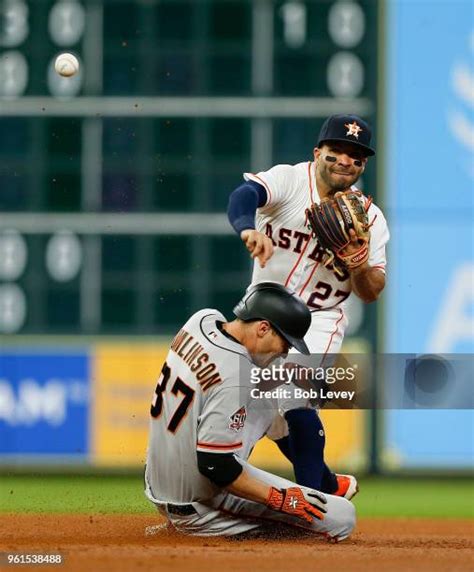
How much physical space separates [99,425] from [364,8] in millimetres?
3289

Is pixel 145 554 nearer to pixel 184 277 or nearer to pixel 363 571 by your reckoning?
pixel 363 571

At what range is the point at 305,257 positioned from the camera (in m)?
5.68

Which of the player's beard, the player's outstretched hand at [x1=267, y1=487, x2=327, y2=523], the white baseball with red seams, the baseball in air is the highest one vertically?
the baseball in air

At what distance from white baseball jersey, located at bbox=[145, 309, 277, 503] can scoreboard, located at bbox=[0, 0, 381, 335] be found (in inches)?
170

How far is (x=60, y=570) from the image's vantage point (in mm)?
4199

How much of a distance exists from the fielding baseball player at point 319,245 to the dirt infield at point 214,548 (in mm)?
394

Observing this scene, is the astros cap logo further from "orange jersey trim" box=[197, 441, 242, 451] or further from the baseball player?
"orange jersey trim" box=[197, 441, 242, 451]

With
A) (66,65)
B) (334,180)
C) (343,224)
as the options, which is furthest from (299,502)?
(66,65)

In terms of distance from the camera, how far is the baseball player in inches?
193

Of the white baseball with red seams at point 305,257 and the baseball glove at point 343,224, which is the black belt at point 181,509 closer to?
the white baseball with red seams at point 305,257

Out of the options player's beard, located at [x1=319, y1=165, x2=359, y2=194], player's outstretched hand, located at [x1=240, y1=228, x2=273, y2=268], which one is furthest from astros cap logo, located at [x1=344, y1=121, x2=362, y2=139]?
player's outstretched hand, located at [x1=240, y1=228, x2=273, y2=268]

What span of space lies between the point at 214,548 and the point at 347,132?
1.65 meters

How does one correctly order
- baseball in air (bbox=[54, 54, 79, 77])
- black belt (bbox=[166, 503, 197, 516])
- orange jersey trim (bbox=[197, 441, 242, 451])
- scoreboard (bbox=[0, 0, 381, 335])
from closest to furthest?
orange jersey trim (bbox=[197, 441, 242, 451]) < black belt (bbox=[166, 503, 197, 516]) < baseball in air (bbox=[54, 54, 79, 77]) < scoreboard (bbox=[0, 0, 381, 335])

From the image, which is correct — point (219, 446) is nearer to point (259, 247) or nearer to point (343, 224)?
point (259, 247)
